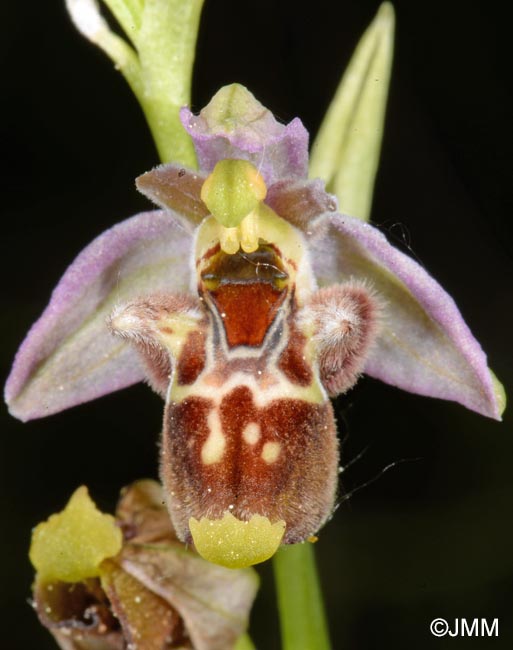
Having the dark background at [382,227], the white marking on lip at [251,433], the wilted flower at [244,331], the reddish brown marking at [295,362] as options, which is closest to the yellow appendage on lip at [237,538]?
the wilted flower at [244,331]

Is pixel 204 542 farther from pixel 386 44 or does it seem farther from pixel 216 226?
pixel 386 44

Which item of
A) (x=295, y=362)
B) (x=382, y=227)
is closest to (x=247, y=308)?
(x=295, y=362)

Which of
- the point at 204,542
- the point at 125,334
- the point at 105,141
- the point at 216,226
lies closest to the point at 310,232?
the point at 216,226

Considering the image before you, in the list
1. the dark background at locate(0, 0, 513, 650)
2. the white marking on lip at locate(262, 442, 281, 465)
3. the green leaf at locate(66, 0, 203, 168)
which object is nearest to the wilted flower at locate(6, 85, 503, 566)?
the white marking on lip at locate(262, 442, 281, 465)

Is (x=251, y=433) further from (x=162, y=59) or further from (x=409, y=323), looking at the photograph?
(x=162, y=59)

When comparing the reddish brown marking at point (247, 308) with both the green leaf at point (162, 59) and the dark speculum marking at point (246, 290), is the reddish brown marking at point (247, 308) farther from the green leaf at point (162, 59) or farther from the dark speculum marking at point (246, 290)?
the green leaf at point (162, 59)

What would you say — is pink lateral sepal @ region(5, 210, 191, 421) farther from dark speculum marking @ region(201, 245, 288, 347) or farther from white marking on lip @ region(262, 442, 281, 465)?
white marking on lip @ region(262, 442, 281, 465)

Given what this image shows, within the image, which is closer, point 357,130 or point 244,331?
point 244,331
